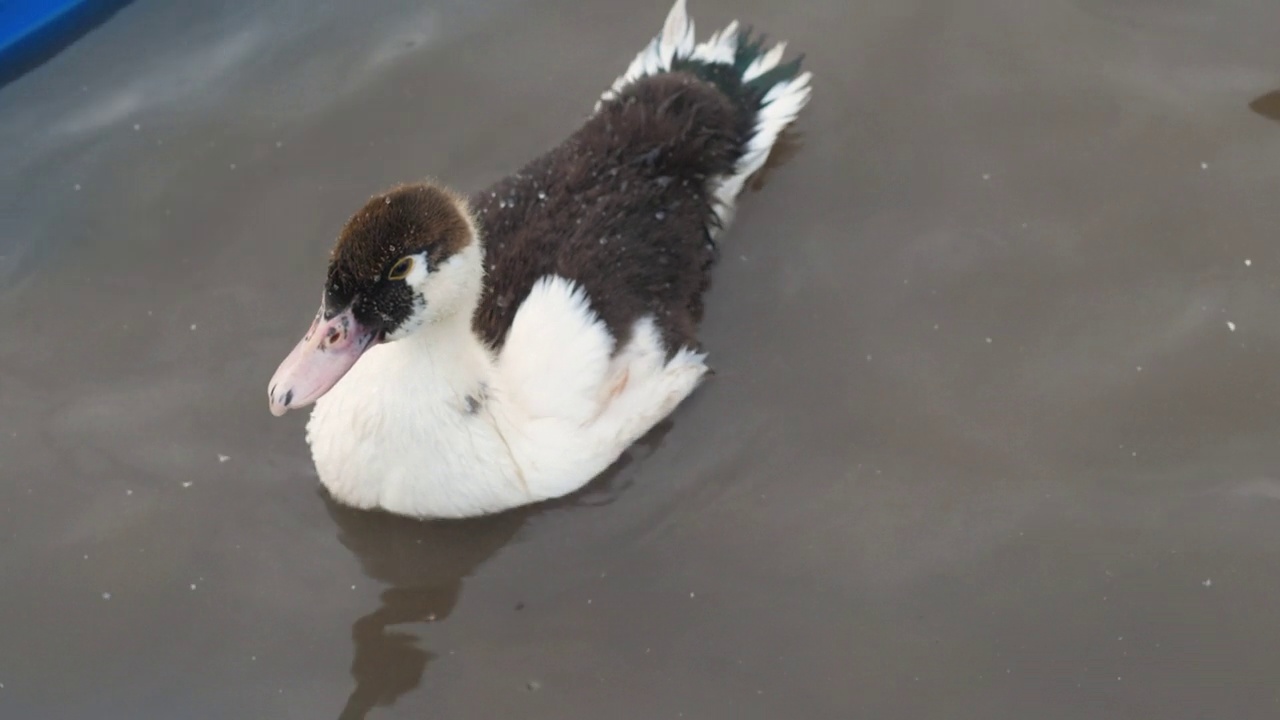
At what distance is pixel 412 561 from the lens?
14.0 ft

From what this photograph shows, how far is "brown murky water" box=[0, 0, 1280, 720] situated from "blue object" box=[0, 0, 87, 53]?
0.18m

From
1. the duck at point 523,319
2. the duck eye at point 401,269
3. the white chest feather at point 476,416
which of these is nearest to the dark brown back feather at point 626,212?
the duck at point 523,319

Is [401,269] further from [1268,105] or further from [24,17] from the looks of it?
[1268,105]

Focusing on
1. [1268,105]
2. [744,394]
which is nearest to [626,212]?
[744,394]

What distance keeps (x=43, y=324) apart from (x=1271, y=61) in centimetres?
500

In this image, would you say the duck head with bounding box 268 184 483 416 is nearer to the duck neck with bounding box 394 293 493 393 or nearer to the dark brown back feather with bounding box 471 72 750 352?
the duck neck with bounding box 394 293 493 393

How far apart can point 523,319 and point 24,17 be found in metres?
2.91

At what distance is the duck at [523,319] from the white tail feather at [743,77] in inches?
3.6

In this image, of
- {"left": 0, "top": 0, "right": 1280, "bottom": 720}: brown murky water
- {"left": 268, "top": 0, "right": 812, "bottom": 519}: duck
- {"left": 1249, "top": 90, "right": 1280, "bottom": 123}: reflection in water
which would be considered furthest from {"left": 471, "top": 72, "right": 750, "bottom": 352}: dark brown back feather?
{"left": 1249, "top": 90, "right": 1280, "bottom": 123}: reflection in water

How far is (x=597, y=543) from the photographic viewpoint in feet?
14.0

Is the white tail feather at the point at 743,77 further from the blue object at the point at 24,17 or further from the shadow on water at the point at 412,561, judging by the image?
the blue object at the point at 24,17

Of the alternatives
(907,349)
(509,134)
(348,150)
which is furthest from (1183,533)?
(348,150)

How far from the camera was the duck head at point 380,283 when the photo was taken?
141 inches

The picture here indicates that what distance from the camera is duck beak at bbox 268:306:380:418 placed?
363 cm
